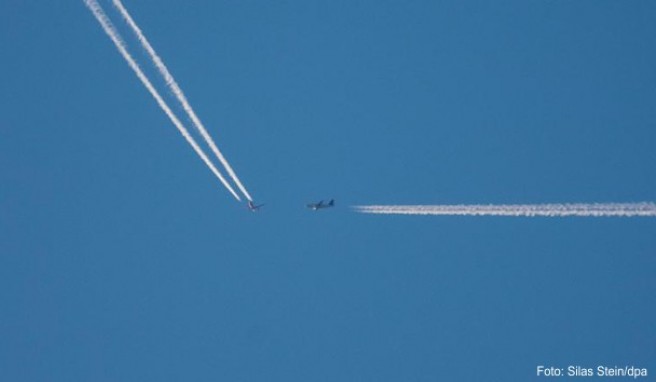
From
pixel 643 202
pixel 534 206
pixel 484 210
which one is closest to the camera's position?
pixel 643 202

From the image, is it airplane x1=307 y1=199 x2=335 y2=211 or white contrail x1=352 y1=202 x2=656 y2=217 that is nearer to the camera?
white contrail x1=352 y1=202 x2=656 y2=217

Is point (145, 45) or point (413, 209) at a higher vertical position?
point (145, 45)

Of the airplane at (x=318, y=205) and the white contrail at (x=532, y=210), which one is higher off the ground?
the airplane at (x=318, y=205)

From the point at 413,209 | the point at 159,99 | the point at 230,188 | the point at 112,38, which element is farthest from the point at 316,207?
the point at 112,38

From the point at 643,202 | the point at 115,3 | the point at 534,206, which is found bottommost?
the point at 643,202

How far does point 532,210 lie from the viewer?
31.6 meters

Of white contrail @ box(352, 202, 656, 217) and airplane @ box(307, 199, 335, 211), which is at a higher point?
airplane @ box(307, 199, 335, 211)

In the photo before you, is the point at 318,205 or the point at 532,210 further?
the point at 318,205

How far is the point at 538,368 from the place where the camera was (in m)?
44.9

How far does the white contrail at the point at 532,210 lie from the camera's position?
88.9ft

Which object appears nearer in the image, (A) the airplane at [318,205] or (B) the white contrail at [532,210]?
(B) the white contrail at [532,210]

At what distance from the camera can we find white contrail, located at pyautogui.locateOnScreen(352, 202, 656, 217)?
27106 millimetres

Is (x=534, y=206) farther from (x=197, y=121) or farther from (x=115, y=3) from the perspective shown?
(x=115, y=3)

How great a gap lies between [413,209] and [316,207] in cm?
933
